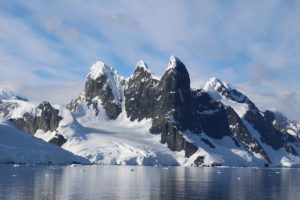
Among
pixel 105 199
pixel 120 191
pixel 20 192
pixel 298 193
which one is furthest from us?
pixel 298 193

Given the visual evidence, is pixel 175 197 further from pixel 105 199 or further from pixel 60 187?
pixel 60 187

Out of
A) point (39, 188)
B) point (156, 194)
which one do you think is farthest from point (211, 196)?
point (39, 188)

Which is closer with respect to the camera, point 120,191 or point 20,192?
point 20,192

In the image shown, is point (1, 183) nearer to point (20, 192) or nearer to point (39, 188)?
point (39, 188)

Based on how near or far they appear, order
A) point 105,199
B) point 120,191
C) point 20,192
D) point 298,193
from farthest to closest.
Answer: point 298,193
point 120,191
point 20,192
point 105,199

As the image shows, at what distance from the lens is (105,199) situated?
106 meters

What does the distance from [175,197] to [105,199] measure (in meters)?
15.7

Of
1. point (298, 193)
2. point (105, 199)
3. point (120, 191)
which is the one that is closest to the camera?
point (105, 199)

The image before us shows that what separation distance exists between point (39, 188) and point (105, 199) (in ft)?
82.3

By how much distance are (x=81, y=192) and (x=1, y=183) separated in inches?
1057

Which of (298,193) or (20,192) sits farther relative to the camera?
(298,193)

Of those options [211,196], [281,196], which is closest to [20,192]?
[211,196]

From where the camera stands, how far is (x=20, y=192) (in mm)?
113375

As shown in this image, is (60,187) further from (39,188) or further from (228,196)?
(228,196)
